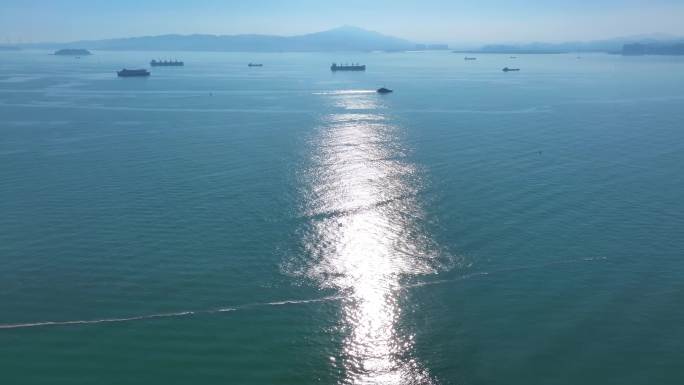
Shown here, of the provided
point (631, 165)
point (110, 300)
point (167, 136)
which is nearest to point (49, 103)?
point (167, 136)

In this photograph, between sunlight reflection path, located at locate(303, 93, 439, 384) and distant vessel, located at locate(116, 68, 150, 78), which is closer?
sunlight reflection path, located at locate(303, 93, 439, 384)

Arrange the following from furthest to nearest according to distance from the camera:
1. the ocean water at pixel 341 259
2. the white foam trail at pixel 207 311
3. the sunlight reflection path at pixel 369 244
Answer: the white foam trail at pixel 207 311
the sunlight reflection path at pixel 369 244
the ocean water at pixel 341 259

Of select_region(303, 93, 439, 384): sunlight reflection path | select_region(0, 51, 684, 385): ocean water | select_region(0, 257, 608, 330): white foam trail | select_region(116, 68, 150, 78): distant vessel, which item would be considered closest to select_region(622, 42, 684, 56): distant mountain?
select_region(116, 68, 150, 78): distant vessel

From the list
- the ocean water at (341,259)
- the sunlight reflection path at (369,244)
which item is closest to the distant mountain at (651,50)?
the ocean water at (341,259)

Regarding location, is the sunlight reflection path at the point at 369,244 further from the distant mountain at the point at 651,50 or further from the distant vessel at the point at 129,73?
the distant mountain at the point at 651,50

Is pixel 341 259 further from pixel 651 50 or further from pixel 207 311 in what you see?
pixel 651 50

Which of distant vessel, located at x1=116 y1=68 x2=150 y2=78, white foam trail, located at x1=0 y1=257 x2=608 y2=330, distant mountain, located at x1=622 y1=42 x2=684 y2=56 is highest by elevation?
distant mountain, located at x1=622 y1=42 x2=684 y2=56

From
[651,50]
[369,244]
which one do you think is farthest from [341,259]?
[651,50]

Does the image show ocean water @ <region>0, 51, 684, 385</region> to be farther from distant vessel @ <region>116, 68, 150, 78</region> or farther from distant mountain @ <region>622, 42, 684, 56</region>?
distant mountain @ <region>622, 42, 684, 56</region>

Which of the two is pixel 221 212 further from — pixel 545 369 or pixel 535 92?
pixel 535 92

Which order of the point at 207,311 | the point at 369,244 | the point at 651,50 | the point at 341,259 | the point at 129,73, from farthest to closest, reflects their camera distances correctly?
the point at 651,50 < the point at 129,73 < the point at 369,244 < the point at 341,259 < the point at 207,311
